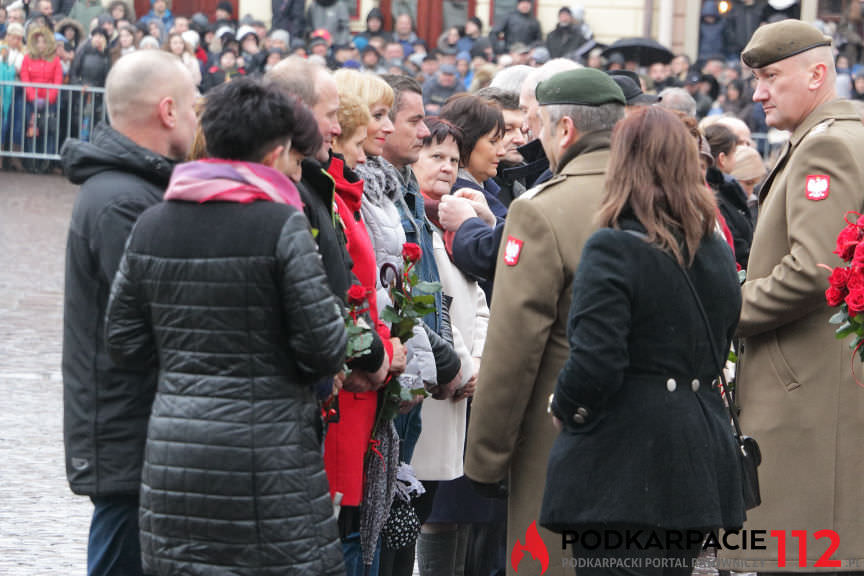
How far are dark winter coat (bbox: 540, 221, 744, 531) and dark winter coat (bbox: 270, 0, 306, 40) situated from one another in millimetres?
22358

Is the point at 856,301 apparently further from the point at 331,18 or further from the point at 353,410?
the point at 331,18

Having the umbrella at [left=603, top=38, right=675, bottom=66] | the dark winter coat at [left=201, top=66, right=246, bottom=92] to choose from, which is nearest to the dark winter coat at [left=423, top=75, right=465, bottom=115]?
the umbrella at [left=603, top=38, right=675, bottom=66]

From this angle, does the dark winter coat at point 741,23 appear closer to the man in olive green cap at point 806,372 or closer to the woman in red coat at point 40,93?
the woman in red coat at point 40,93

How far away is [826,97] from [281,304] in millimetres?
2602

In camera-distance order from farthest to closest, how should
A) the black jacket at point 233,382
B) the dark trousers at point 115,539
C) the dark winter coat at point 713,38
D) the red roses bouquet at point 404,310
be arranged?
the dark winter coat at point 713,38 → the red roses bouquet at point 404,310 → the dark trousers at point 115,539 → the black jacket at point 233,382

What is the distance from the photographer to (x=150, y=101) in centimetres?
416

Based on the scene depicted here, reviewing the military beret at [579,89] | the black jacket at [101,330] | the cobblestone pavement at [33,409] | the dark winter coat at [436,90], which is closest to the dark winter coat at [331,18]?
the dark winter coat at [436,90]

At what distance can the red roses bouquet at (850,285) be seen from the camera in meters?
4.39

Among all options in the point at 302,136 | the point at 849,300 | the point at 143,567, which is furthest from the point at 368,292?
the point at 849,300

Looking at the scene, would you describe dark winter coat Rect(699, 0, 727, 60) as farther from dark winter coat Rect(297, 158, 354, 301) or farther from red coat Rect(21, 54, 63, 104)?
dark winter coat Rect(297, 158, 354, 301)

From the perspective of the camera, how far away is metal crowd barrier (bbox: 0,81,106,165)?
21.0 meters

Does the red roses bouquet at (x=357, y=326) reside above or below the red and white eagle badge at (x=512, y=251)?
below

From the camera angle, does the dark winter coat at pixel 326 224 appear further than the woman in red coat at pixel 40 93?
No

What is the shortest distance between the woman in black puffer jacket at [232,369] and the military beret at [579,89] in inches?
44.1
